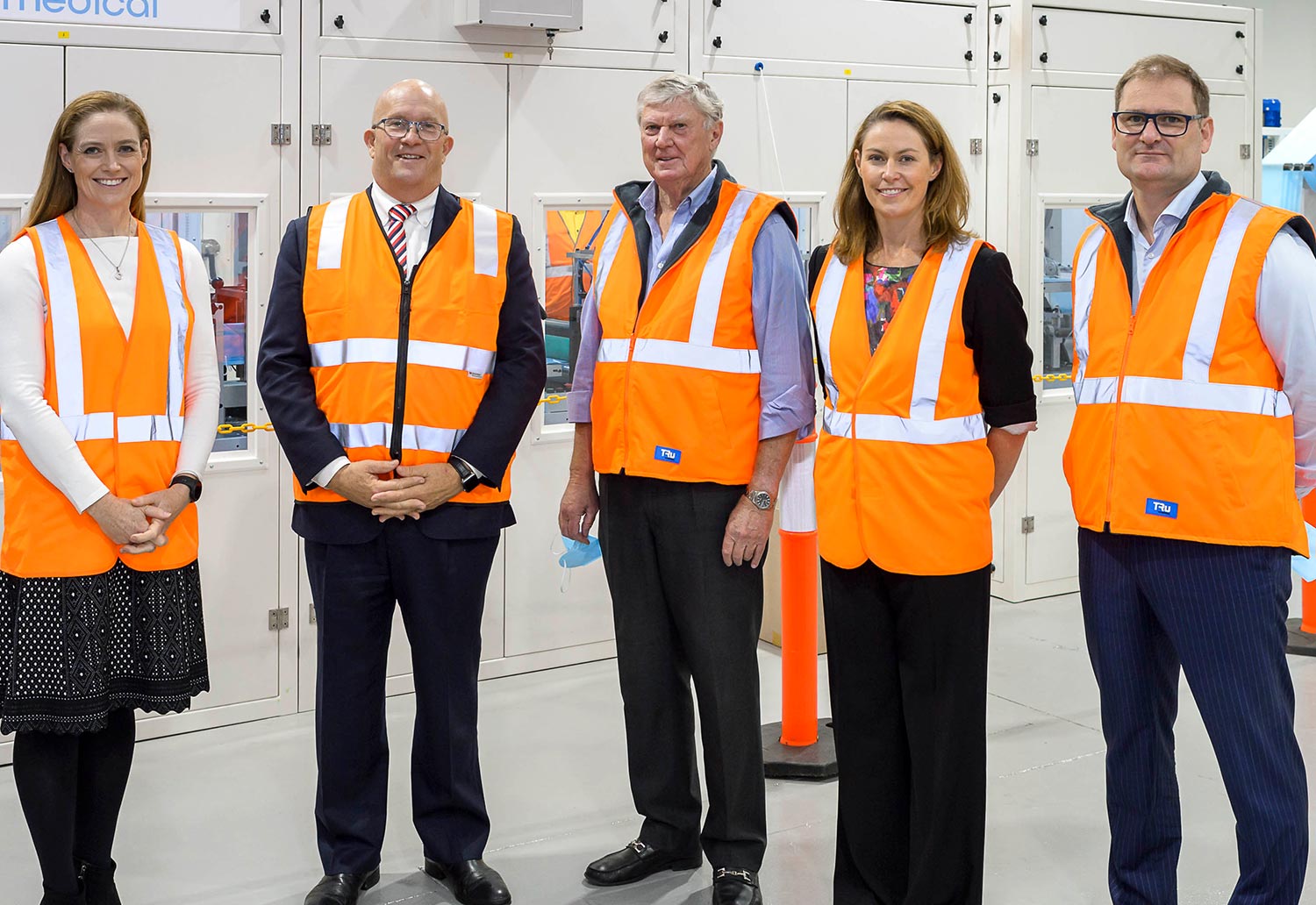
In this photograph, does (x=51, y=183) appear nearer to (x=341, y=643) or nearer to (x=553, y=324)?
(x=341, y=643)

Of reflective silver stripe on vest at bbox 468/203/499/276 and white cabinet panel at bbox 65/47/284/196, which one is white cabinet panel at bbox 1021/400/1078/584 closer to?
white cabinet panel at bbox 65/47/284/196

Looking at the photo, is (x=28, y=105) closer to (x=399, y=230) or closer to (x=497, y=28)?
(x=497, y=28)

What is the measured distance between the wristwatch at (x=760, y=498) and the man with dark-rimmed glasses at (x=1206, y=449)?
2.24 ft

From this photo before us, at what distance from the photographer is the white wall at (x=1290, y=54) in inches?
348

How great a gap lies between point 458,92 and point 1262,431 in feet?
10.1

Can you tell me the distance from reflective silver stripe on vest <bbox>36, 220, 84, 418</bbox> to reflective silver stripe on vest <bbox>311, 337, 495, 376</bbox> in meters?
0.49

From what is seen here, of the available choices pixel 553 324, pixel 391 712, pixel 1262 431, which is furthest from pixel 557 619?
pixel 1262 431

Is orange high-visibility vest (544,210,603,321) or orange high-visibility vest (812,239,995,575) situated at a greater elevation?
orange high-visibility vest (544,210,603,321)

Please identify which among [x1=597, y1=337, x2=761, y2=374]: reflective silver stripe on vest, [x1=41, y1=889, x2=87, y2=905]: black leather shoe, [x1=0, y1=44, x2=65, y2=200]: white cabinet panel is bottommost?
[x1=41, y1=889, x2=87, y2=905]: black leather shoe

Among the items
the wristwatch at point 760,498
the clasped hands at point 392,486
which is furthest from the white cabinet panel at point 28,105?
the wristwatch at point 760,498

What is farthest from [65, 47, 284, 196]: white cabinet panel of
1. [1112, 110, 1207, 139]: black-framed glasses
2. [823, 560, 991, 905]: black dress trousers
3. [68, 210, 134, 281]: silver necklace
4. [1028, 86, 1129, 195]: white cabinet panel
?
[1028, 86, 1129, 195]: white cabinet panel

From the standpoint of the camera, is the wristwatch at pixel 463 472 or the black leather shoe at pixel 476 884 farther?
the black leather shoe at pixel 476 884

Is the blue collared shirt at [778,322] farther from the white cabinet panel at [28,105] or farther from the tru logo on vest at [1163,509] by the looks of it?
the white cabinet panel at [28,105]

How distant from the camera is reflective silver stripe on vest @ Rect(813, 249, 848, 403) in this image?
2.87m
